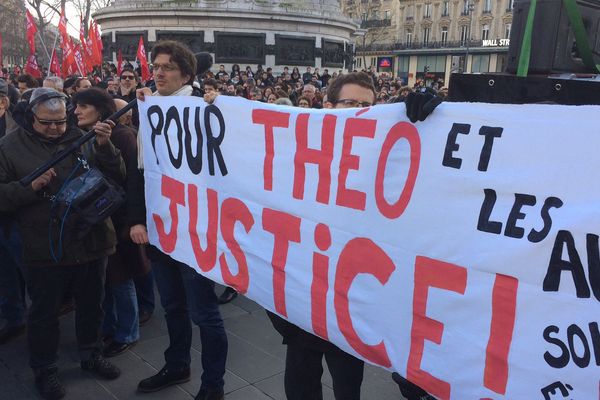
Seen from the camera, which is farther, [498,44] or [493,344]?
[498,44]

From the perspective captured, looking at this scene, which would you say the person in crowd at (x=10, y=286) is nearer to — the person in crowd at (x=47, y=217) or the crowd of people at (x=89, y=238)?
the crowd of people at (x=89, y=238)

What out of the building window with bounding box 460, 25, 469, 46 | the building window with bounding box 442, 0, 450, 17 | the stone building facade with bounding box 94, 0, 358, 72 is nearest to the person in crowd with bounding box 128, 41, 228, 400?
the stone building facade with bounding box 94, 0, 358, 72

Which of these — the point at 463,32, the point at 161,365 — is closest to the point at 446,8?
the point at 463,32

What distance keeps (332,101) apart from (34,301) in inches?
84.1

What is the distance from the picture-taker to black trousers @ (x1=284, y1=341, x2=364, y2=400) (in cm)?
234

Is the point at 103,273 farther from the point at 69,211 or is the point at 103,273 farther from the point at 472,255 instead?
the point at 472,255

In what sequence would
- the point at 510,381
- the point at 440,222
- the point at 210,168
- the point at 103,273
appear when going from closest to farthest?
the point at 510,381 → the point at 440,222 → the point at 210,168 → the point at 103,273

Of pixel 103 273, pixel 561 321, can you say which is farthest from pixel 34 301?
pixel 561 321

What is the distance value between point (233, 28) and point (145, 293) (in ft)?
63.7

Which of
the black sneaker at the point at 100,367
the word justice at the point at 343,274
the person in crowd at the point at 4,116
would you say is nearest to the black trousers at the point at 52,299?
the black sneaker at the point at 100,367

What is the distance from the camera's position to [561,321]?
1.59 m

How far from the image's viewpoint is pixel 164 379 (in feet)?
10.9

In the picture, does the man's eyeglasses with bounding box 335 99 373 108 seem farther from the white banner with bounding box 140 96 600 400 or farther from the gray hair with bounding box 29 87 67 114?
the gray hair with bounding box 29 87 67 114

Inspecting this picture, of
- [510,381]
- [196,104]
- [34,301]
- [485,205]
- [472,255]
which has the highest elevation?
[196,104]
